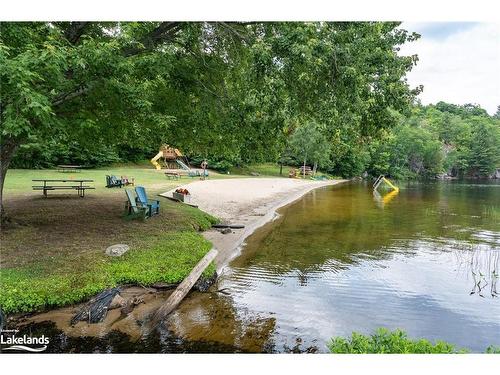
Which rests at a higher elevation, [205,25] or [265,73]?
[205,25]

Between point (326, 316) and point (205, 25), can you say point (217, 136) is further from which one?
point (326, 316)

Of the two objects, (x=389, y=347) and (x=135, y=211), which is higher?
(x=135, y=211)

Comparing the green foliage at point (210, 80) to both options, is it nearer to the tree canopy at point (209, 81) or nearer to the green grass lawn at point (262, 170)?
the tree canopy at point (209, 81)

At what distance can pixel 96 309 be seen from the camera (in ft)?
22.5

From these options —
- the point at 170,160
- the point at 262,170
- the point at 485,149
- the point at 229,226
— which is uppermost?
the point at 485,149

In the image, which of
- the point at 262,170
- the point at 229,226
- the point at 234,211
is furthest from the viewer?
the point at 262,170

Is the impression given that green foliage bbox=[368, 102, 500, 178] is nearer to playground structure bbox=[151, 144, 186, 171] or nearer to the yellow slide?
playground structure bbox=[151, 144, 186, 171]

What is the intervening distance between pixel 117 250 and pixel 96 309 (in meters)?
2.63

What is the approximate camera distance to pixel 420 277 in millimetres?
10414

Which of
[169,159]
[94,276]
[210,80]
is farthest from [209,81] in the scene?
[169,159]

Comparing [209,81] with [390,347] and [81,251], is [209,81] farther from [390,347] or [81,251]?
[390,347]

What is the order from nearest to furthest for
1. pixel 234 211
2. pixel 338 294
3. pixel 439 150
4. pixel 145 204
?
pixel 338 294 < pixel 145 204 < pixel 234 211 < pixel 439 150

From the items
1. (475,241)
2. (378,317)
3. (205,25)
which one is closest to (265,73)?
(205,25)

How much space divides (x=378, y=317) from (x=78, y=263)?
6.50 meters
